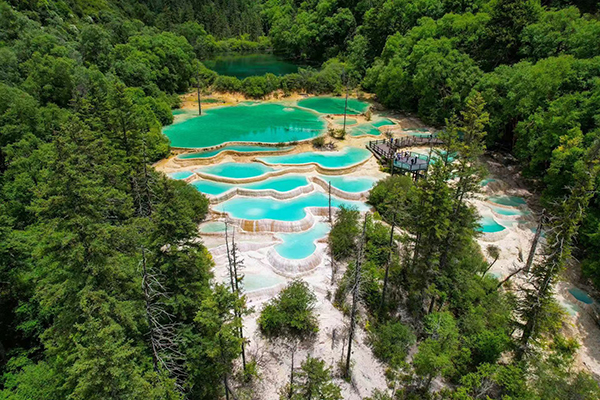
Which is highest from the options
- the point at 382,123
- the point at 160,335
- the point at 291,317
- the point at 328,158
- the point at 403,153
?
the point at 382,123

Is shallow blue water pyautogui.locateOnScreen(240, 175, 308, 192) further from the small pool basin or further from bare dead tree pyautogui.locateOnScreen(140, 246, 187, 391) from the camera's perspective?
bare dead tree pyautogui.locateOnScreen(140, 246, 187, 391)

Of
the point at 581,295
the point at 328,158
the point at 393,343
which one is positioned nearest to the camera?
the point at 393,343

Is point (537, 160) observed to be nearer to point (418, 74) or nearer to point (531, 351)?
point (531, 351)

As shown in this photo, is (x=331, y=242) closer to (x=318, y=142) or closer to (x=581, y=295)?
(x=581, y=295)

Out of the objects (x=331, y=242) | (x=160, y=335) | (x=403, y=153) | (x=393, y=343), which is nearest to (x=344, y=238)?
(x=331, y=242)

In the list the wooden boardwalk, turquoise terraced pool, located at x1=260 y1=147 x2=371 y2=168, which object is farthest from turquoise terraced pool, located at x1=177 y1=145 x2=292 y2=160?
the wooden boardwalk

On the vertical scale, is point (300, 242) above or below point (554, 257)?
below
